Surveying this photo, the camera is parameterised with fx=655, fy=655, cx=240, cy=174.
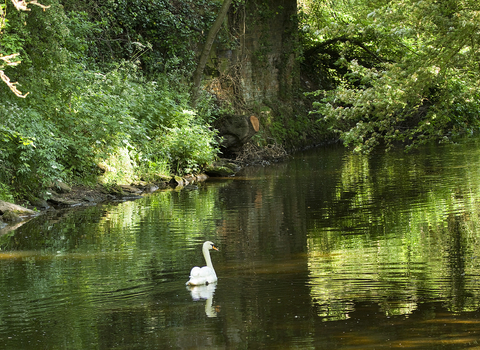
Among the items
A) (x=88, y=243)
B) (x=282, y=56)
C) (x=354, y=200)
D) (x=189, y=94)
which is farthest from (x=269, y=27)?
(x=88, y=243)

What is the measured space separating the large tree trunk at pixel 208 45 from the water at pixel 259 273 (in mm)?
10323

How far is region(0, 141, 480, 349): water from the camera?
6383mm

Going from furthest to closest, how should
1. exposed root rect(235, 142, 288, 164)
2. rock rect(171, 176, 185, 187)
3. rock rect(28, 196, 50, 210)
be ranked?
→ 1. exposed root rect(235, 142, 288, 164)
2. rock rect(171, 176, 185, 187)
3. rock rect(28, 196, 50, 210)

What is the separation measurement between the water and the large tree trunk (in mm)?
10323

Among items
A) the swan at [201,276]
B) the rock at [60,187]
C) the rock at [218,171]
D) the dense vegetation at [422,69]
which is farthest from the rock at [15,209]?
the rock at [218,171]

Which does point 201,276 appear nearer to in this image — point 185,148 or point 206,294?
point 206,294

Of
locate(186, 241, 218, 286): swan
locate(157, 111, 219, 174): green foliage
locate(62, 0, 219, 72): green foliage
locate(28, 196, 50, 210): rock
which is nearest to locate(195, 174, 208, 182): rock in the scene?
locate(157, 111, 219, 174): green foliage

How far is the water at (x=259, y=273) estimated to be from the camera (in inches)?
251

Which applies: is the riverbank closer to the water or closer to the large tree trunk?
the water

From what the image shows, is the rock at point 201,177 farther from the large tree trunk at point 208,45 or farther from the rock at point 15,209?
the rock at point 15,209

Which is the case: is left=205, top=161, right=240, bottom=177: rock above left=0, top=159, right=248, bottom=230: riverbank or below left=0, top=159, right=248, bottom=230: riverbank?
above

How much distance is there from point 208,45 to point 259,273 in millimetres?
18422

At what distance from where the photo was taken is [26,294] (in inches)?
320

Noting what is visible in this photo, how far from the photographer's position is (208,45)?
2586 centimetres
